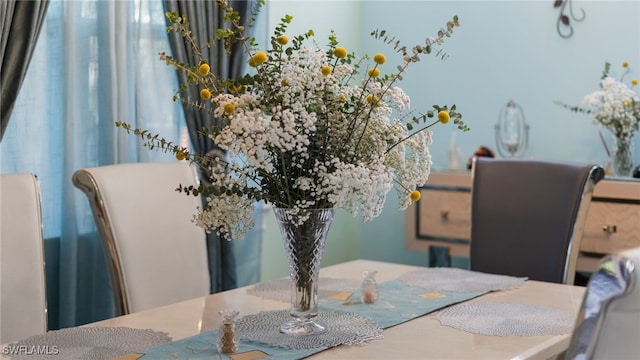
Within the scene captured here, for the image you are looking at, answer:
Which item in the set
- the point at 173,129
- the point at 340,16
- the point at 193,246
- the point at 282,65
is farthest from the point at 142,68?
the point at 282,65

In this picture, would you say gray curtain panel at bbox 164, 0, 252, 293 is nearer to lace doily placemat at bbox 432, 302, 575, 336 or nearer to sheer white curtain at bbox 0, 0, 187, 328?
sheer white curtain at bbox 0, 0, 187, 328

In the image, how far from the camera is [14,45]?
272 cm

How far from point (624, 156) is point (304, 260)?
7.35ft

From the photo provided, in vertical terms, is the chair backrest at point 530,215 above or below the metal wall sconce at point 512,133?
below

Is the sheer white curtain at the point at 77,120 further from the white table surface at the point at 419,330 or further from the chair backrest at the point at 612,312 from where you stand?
the chair backrest at the point at 612,312

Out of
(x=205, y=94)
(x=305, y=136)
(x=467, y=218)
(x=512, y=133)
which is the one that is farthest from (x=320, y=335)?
(x=512, y=133)

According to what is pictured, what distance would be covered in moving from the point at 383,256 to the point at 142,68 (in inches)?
69.0

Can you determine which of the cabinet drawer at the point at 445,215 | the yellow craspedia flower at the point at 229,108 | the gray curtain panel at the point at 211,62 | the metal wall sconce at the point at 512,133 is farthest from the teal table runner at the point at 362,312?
the metal wall sconce at the point at 512,133

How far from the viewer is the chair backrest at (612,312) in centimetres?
101

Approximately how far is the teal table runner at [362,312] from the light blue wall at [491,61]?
1956 mm

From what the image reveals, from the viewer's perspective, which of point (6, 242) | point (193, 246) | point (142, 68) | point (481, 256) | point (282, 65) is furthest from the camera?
point (142, 68)

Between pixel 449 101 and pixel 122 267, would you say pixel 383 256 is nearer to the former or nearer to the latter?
pixel 449 101

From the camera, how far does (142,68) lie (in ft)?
10.6

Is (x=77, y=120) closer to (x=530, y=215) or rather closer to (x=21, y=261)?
(x=21, y=261)
